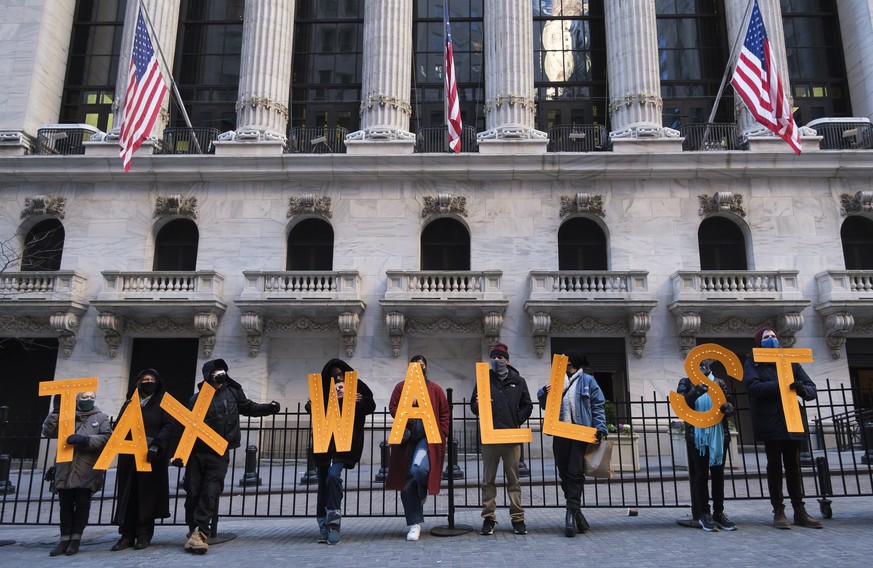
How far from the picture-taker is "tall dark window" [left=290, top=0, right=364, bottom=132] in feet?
84.8

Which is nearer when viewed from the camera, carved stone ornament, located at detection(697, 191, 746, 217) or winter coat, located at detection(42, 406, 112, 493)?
winter coat, located at detection(42, 406, 112, 493)

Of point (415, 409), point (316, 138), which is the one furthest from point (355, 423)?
point (316, 138)

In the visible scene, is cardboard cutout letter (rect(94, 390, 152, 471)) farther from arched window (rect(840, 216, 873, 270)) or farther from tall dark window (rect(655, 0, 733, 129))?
arched window (rect(840, 216, 873, 270))

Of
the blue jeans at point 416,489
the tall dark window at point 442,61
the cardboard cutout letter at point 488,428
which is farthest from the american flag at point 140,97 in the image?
the blue jeans at point 416,489

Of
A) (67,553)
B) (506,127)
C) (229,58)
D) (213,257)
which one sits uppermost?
(229,58)

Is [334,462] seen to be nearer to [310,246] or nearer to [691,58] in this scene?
[310,246]

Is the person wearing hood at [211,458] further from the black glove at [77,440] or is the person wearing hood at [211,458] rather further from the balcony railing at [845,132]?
the balcony railing at [845,132]

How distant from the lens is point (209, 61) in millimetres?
26750

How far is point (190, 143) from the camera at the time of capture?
80.1ft

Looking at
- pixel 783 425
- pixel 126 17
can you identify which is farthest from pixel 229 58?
pixel 783 425

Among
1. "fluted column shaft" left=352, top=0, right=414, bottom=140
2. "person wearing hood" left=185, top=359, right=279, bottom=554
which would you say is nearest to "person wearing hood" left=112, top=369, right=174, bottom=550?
"person wearing hood" left=185, top=359, right=279, bottom=554

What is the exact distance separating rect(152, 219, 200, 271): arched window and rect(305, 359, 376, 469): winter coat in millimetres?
16133

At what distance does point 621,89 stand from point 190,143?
16025 millimetres

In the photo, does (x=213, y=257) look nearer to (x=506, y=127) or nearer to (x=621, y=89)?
(x=506, y=127)
